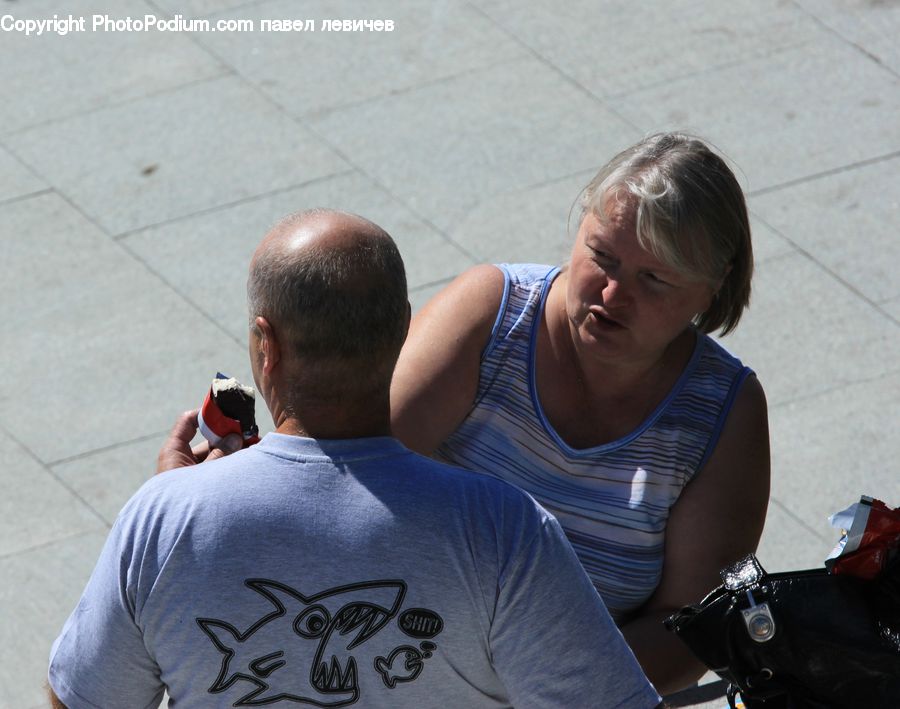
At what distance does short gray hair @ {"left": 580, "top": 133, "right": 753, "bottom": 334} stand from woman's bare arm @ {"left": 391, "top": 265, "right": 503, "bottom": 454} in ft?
0.96

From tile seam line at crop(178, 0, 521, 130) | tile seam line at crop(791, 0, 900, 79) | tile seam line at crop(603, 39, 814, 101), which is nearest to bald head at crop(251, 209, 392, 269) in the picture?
tile seam line at crop(178, 0, 521, 130)

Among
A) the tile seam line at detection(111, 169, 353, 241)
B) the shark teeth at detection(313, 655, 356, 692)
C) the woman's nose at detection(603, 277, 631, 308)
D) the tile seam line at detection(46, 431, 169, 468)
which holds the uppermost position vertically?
the woman's nose at detection(603, 277, 631, 308)

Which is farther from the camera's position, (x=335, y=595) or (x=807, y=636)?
(x=807, y=636)

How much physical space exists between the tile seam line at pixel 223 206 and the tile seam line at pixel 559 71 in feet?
4.00

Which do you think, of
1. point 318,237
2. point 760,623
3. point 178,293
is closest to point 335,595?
point 318,237

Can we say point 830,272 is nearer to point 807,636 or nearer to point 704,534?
point 704,534

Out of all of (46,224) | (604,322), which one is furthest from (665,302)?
(46,224)

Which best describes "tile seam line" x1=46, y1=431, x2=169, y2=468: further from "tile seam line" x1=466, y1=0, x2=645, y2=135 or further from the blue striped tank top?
"tile seam line" x1=466, y1=0, x2=645, y2=135

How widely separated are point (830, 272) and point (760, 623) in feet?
11.3

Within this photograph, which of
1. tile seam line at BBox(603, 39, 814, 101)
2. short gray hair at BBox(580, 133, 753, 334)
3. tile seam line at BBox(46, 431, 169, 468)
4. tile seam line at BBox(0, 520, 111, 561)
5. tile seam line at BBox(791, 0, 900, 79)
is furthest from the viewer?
tile seam line at BBox(791, 0, 900, 79)

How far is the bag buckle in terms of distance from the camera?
2283 mm

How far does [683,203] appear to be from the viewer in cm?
263

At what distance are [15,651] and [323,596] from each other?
2.46 metres

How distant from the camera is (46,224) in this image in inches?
223
